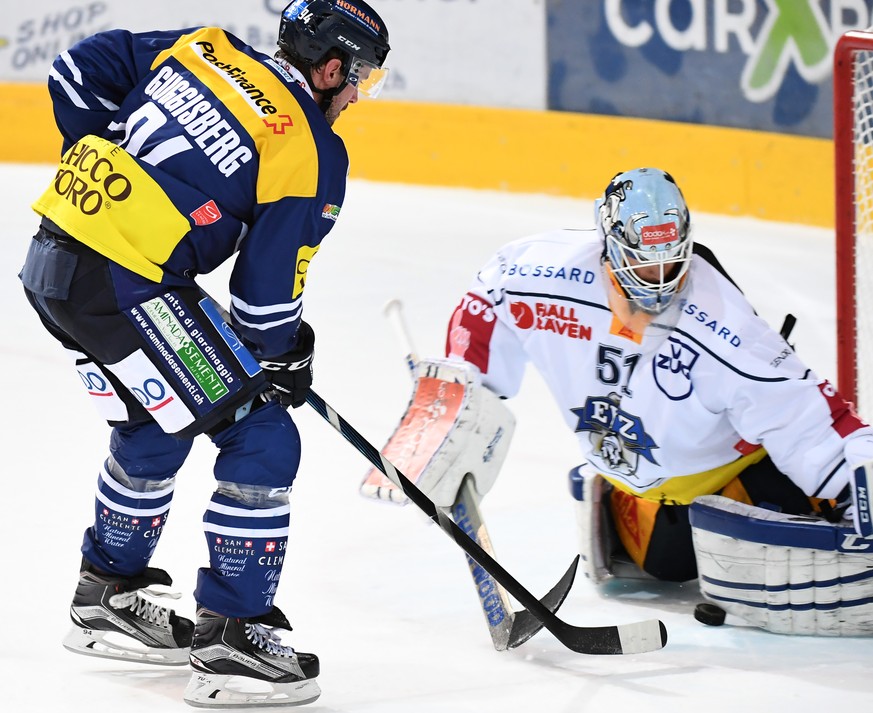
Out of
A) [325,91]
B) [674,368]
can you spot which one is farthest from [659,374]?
[325,91]

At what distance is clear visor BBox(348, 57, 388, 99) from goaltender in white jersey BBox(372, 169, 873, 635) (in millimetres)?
476

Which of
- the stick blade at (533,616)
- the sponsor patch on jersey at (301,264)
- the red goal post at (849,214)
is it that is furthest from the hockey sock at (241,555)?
the red goal post at (849,214)

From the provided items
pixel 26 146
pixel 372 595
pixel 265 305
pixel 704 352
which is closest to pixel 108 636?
pixel 372 595

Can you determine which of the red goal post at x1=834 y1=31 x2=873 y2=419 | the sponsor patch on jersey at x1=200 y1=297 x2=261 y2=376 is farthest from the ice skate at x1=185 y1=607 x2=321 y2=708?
the red goal post at x1=834 y1=31 x2=873 y2=419

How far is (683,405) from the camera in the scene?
8.96 ft

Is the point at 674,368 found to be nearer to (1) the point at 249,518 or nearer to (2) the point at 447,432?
(2) the point at 447,432

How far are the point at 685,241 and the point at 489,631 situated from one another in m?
0.81

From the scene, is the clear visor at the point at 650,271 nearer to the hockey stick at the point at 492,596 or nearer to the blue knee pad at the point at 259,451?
the hockey stick at the point at 492,596

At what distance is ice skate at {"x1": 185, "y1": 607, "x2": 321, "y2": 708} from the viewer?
2.53m

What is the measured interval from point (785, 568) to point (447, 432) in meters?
0.67

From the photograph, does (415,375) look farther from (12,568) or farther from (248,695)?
(12,568)

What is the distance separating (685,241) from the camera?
2.67 meters

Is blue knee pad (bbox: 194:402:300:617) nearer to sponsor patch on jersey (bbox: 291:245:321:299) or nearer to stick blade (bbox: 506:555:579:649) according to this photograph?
sponsor patch on jersey (bbox: 291:245:321:299)

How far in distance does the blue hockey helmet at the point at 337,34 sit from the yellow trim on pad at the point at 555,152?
3.57m
